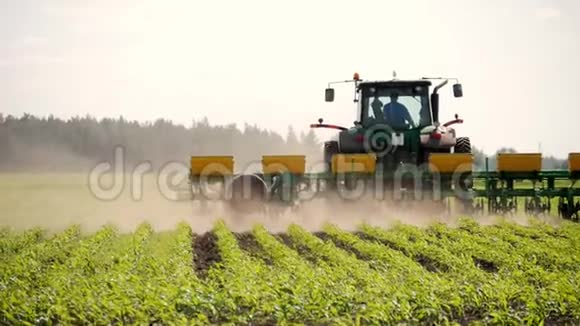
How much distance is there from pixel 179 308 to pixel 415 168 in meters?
10.9

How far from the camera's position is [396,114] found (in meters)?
19.6

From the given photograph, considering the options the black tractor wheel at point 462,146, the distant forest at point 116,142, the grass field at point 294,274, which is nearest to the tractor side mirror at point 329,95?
the grass field at point 294,274

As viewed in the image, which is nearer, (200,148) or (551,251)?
(551,251)

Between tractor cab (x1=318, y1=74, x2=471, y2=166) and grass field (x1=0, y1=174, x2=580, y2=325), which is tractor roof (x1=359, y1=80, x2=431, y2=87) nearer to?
tractor cab (x1=318, y1=74, x2=471, y2=166)

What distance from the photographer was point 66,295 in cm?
930

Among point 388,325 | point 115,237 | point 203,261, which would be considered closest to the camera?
point 388,325

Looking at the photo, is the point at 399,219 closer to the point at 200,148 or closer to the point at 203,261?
the point at 203,261

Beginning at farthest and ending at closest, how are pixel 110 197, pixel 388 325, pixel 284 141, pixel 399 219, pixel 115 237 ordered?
pixel 284 141
pixel 110 197
pixel 399 219
pixel 115 237
pixel 388 325

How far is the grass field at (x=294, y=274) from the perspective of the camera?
8.66 meters

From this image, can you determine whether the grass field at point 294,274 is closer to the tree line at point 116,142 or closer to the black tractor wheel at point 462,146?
the black tractor wheel at point 462,146

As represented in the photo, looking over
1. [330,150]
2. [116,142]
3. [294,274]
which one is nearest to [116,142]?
[116,142]

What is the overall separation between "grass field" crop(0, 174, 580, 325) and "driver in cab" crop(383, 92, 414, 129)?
2271 millimetres

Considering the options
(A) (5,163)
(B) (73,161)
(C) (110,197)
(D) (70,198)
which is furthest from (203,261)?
(B) (73,161)

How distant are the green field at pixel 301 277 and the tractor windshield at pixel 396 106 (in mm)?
3252
